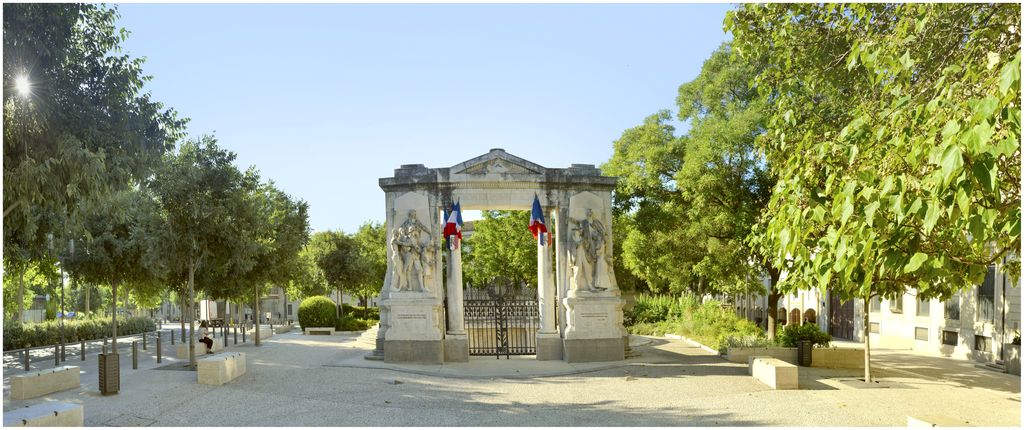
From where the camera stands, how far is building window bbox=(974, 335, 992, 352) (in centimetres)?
2038

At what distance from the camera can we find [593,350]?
19.7m

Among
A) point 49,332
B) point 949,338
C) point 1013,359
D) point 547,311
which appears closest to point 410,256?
point 547,311

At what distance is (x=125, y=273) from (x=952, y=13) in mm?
23111

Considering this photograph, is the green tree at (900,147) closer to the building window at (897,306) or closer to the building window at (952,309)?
the building window at (952,309)

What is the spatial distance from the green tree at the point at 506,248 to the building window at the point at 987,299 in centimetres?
2684

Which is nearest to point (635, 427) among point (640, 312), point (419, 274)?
point (419, 274)

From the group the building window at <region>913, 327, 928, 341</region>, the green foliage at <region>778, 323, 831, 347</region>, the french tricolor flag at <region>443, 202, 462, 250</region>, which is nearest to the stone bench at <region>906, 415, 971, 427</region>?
the green foliage at <region>778, 323, 831, 347</region>

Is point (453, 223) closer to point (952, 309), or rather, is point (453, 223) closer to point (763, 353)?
point (763, 353)

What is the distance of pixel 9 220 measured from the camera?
40.1ft

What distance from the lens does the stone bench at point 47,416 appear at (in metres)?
8.95

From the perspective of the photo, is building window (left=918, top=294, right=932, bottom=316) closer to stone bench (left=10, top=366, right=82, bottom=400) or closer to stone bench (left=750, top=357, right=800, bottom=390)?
stone bench (left=750, top=357, right=800, bottom=390)

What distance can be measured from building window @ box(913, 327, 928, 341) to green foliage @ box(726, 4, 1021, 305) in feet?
48.0

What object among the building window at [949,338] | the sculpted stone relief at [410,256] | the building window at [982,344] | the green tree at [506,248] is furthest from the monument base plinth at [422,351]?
the green tree at [506,248]

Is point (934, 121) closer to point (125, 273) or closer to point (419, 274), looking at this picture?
point (419, 274)
